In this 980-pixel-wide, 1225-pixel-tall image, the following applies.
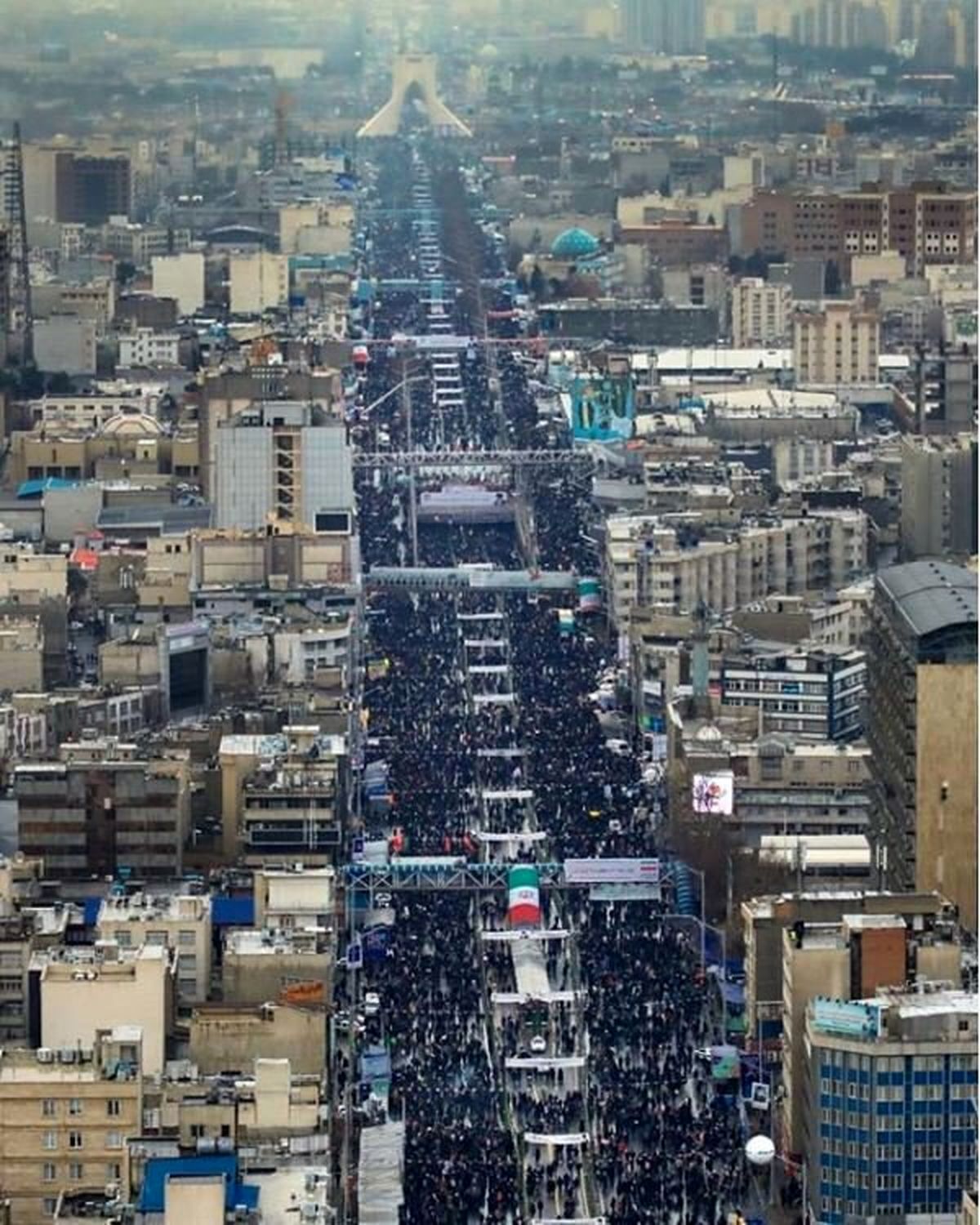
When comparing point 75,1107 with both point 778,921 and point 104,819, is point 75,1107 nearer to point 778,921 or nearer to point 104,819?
point 778,921

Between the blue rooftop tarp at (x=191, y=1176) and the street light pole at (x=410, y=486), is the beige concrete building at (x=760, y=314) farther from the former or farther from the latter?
the blue rooftop tarp at (x=191, y=1176)

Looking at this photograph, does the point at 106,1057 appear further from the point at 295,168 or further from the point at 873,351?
the point at 295,168

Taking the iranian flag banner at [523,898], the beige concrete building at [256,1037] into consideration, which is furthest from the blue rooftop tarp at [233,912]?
the beige concrete building at [256,1037]

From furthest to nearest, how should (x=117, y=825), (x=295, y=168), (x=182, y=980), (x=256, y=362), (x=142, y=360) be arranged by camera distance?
(x=295, y=168)
(x=142, y=360)
(x=256, y=362)
(x=117, y=825)
(x=182, y=980)

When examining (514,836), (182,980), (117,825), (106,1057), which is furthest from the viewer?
(514,836)

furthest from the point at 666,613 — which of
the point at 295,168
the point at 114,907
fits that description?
the point at 295,168

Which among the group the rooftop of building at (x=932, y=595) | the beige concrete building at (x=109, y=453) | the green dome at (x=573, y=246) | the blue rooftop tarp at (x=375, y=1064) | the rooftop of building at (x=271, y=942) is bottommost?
the green dome at (x=573, y=246)

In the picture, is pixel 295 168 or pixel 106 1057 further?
pixel 295 168
